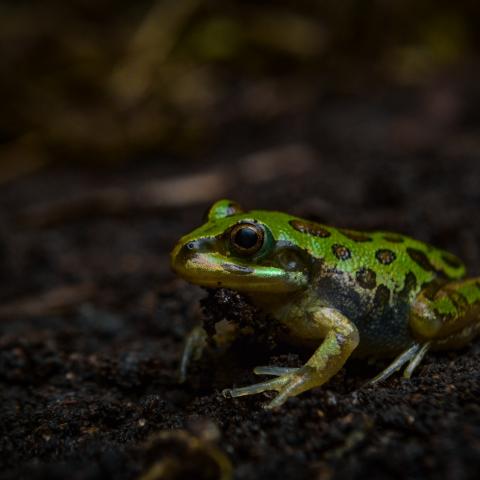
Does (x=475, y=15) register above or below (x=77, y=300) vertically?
above

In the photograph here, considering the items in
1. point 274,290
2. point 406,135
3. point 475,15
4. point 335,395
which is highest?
point 475,15

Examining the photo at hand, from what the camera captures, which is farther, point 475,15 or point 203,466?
point 475,15

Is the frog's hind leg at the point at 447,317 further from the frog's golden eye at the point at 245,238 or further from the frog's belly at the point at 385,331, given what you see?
the frog's golden eye at the point at 245,238

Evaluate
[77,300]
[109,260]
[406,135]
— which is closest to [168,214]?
[109,260]

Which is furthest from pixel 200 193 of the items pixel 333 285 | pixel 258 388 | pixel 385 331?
pixel 258 388

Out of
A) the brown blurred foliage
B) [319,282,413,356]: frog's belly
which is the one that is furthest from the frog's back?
the brown blurred foliage

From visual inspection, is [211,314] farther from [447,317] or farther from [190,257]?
[447,317]

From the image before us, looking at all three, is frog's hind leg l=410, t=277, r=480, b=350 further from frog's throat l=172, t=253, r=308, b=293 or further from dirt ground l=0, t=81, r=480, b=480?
frog's throat l=172, t=253, r=308, b=293

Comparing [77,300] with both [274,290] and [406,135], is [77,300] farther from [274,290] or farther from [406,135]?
[406,135]
